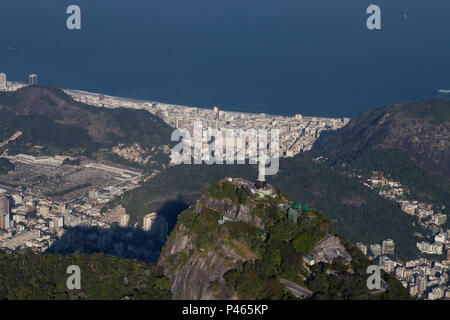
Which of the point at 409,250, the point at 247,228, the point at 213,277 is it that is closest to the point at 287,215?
the point at 247,228

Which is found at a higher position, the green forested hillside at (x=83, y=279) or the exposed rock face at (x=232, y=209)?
the exposed rock face at (x=232, y=209)

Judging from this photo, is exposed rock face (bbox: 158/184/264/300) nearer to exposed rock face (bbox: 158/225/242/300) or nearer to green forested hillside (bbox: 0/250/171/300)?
exposed rock face (bbox: 158/225/242/300)

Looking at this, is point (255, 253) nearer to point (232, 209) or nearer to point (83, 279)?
point (232, 209)

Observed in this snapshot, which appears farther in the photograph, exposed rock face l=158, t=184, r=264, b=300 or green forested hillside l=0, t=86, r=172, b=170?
green forested hillside l=0, t=86, r=172, b=170

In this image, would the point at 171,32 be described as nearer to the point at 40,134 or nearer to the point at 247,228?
the point at 40,134

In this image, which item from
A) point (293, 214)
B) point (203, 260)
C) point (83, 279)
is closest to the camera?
point (203, 260)

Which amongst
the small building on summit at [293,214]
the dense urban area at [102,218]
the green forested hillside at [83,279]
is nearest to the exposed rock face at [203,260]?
the green forested hillside at [83,279]

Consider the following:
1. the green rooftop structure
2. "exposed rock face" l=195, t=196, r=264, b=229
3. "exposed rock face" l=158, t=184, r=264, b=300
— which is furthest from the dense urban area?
"exposed rock face" l=158, t=184, r=264, b=300

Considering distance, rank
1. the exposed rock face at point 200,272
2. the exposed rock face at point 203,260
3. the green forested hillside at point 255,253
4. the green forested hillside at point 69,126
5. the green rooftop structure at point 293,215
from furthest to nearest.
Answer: the green forested hillside at point 69,126
the green rooftop structure at point 293,215
the exposed rock face at point 203,260
the exposed rock face at point 200,272
the green forested hillside at point 255,253

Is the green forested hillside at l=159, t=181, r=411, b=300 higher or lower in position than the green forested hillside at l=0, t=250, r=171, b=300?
higher

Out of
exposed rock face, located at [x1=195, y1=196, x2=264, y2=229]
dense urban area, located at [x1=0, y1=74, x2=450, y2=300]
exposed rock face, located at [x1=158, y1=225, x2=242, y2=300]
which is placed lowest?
dense urban area, located at [x1=0, y1=74, x2=450, y2=300]

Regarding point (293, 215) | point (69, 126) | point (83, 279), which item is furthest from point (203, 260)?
point (69, 126)

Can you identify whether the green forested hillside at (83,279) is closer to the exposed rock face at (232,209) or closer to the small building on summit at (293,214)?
the exposed rock face at (232,209)
